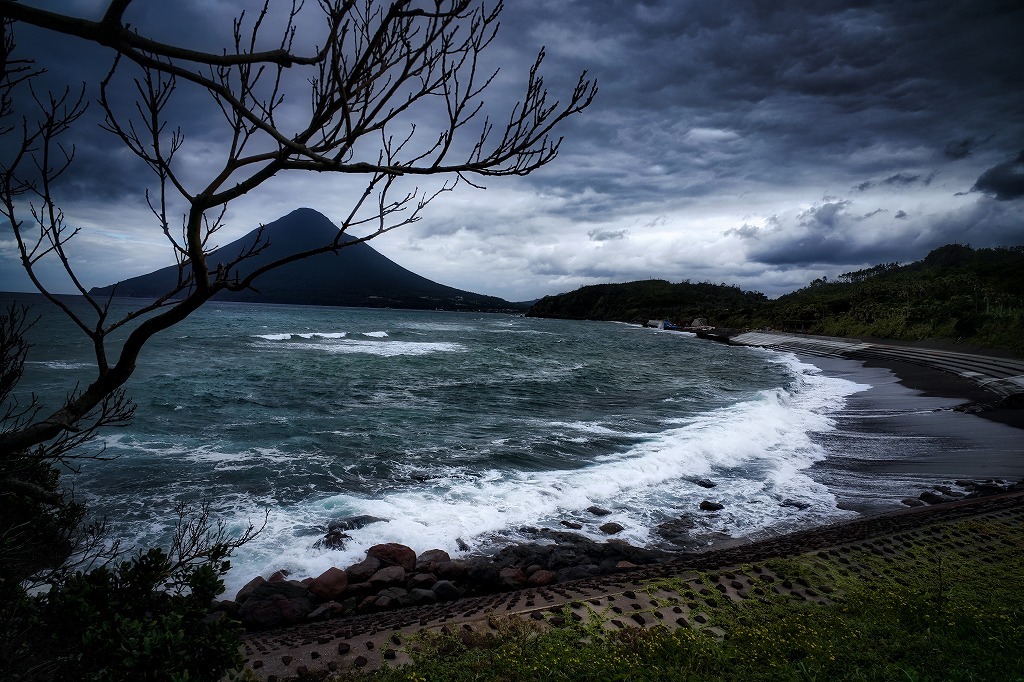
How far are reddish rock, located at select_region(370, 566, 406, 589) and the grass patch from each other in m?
2.69

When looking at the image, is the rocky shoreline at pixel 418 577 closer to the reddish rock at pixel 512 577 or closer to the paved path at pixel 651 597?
the reddish rock at pixel 512 577

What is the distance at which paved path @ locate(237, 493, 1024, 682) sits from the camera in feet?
18.0

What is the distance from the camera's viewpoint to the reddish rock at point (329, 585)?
24.6 feet

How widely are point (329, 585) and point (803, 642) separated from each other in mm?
6326

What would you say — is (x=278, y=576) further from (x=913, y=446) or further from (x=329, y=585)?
(x=913, y=446)

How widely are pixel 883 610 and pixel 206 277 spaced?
6.95 m

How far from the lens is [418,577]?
786 centimetres

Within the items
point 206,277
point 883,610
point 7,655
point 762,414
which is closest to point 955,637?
point 883,610

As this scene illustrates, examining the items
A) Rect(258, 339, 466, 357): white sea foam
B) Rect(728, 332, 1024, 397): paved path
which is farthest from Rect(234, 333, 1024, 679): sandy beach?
Rect(258, 339, 466, 357): white sea foam

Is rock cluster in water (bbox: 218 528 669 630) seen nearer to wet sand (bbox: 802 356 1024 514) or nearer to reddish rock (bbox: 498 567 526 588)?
reddish rock (bbox: 498 567 526 588)

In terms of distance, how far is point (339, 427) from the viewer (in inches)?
704

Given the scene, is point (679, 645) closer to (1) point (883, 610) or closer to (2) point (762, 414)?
(1) point (883, 610)

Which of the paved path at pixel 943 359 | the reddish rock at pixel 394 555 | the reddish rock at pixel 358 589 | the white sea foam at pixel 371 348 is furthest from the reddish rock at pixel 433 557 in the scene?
the white sea foam at pixel 371 348

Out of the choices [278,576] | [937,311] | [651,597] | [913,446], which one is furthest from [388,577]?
[937,311]
